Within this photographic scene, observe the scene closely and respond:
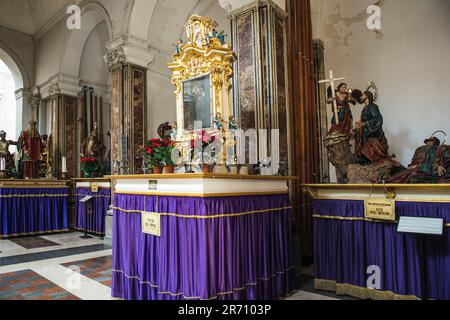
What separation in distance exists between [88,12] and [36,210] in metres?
5.73

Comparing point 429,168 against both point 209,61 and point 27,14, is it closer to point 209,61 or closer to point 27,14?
point 209,61

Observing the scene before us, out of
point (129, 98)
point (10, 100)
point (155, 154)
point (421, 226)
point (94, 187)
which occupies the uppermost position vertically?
point (10, 100)

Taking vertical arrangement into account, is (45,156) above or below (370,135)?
above

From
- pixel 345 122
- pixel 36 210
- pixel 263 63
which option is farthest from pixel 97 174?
pixel 345 122

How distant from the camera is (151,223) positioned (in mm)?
3469

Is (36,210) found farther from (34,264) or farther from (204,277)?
(204,277)

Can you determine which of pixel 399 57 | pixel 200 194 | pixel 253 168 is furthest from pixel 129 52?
pixel 200 194

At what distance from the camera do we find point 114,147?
7945 millimetres

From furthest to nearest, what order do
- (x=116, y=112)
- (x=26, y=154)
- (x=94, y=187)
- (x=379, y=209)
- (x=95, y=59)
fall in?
(x=95, y=59) → (x=26, y=154) → (x=94, y=187) → (x=116, y=112) → (x=379, y=209)

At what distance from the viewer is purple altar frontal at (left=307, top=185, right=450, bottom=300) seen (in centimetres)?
336

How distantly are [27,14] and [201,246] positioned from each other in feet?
43.2

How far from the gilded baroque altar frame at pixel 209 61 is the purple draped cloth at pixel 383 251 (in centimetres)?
212

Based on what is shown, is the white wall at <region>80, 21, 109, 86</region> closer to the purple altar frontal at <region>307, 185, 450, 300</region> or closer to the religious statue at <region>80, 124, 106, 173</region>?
the religious statue at <region>80, 124, 106, 173</region>
